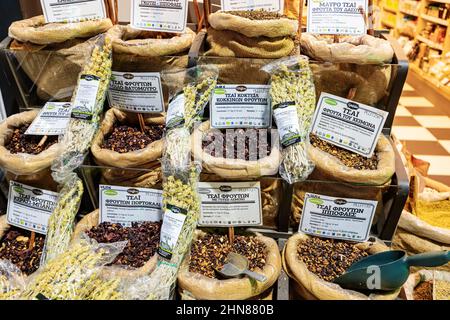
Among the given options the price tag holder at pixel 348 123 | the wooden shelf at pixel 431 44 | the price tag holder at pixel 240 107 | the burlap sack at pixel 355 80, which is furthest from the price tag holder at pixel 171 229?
the wooden shelf at pixel 431 44

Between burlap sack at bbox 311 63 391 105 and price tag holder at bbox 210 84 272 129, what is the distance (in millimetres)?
205

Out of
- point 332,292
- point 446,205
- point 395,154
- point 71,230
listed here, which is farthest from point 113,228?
point 446,205

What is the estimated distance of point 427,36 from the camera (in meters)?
5.13

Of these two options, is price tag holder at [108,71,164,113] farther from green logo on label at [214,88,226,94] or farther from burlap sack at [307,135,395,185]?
burlap sack at [307,135,395,185]

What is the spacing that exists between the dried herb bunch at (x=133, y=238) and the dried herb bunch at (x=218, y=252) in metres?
0.15

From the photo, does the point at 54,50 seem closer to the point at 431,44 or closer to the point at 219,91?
the point at 219,91

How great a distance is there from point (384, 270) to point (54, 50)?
137 cm

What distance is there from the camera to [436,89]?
467 centimetres

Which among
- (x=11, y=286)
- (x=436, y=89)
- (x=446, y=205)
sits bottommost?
(x=436, y=89)

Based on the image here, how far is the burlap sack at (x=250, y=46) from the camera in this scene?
52.2 inches

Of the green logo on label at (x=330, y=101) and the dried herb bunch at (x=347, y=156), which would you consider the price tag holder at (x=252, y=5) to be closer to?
the green logo on label at (x=330, y=101)

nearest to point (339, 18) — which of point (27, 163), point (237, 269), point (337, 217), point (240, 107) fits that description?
point (240, 107)

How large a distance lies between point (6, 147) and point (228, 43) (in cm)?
91

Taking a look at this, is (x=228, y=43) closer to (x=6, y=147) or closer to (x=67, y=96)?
(x=67, y=96)
